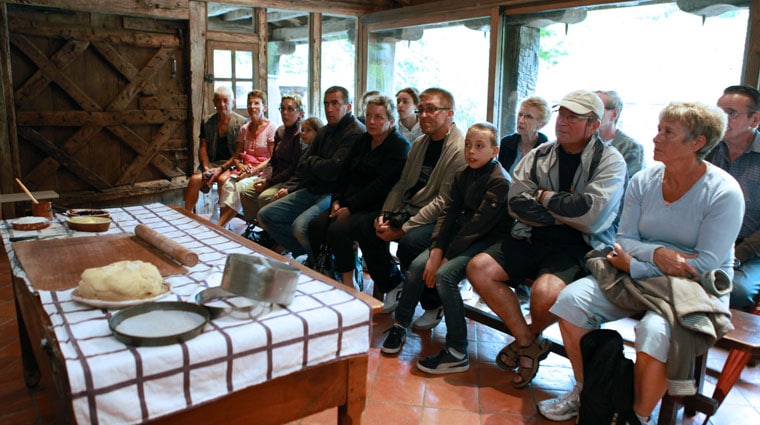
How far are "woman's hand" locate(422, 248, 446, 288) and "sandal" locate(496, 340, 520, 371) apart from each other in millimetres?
490

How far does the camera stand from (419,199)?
344 centimetres

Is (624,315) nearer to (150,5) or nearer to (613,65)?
(613,65)

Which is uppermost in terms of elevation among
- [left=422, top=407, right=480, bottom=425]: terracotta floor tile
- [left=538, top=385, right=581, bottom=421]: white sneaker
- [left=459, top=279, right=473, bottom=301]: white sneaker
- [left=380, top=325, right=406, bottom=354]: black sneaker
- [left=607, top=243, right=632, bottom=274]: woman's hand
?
[left=607, top=243, right=632, bottom=274]: woman's hand

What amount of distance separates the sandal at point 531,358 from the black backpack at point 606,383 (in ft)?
1.41

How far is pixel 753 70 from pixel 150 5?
4.89 metres

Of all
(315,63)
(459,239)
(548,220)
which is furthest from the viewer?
(315,63)

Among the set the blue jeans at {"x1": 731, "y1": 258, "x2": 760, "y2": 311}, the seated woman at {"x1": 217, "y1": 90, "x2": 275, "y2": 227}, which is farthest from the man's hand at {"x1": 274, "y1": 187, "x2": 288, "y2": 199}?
the blue jeans at {"x1": 731, "y1": 258, "x2": 760, "y2": 311}

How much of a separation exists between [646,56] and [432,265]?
7.11ft

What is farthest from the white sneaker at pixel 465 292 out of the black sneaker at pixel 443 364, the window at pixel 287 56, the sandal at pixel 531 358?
the window at pixel 287 56

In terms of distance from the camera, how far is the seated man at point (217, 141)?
5406 millimetres

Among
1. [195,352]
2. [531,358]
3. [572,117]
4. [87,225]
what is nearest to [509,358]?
[531,358]

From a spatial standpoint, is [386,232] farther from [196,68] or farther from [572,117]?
[196,68]

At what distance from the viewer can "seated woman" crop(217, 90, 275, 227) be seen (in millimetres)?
4953

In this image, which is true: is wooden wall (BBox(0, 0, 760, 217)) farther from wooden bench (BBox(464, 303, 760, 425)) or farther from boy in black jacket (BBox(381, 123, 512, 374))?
wooden bench (BBox(464, 303, 760, 425))
